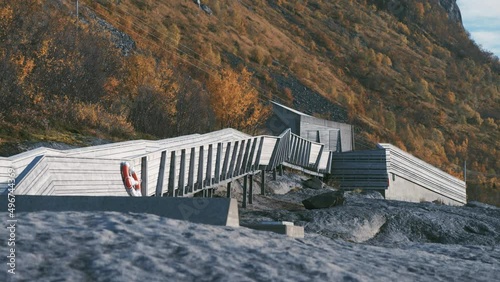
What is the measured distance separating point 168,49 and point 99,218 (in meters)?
55.0

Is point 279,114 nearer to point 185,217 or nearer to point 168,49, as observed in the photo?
point 168,49

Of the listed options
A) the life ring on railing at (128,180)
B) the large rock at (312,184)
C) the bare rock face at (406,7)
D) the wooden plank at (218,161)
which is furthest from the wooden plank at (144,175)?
the bare rock face at (406,7)

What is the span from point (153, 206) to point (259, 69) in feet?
216

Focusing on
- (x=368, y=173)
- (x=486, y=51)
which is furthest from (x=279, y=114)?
(x=486, y=51)

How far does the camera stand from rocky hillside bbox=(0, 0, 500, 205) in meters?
26.1

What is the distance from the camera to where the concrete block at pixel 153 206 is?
571cm

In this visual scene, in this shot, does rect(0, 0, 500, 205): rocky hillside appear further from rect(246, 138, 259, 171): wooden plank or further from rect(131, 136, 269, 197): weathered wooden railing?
rect(246, 138, 259, 171): wooden plank

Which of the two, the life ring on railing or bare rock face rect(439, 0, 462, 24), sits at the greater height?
bare rock face rect(439, 0, 462, 24)

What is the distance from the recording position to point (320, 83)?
8156 centimetres

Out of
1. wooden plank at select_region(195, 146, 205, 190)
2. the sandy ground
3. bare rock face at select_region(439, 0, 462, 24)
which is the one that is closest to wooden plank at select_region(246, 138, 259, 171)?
wooden plank at select_region(195, 146, 205, 190)

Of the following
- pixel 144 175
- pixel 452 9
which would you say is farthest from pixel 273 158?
pixel 452 9

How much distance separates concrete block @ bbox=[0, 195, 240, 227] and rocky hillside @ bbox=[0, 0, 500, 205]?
44.0ft

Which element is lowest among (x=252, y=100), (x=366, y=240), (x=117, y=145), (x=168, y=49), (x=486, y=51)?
(x=366, y=240)

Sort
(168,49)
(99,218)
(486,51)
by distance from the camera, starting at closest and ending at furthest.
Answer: (99,218) → (168,49) → (486,51)
